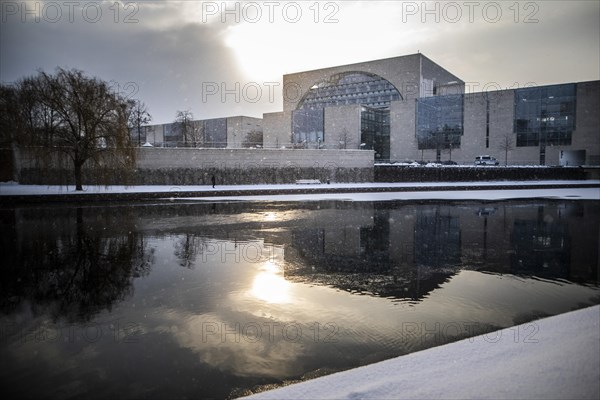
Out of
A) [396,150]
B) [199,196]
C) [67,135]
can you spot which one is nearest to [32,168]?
[67,135]

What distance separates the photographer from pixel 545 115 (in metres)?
56.2

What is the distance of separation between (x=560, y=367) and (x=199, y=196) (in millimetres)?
26293

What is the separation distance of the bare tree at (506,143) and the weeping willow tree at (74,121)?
5150 centimetres

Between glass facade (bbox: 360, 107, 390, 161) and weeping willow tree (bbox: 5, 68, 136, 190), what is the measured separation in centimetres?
4646

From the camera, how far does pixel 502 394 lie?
3566 millimetres

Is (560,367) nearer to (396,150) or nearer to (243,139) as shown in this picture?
(396,150)

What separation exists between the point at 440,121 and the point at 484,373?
212 ft

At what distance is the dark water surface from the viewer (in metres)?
4.37

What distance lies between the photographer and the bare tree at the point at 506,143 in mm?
57963

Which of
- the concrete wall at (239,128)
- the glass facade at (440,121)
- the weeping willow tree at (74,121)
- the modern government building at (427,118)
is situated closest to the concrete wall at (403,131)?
the modern government building at (427,118)

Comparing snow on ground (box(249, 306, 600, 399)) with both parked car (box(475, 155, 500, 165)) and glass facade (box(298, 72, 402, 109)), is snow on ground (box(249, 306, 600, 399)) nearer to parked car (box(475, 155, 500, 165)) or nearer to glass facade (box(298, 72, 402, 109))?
parked car (box(475, 155, 500, 165))

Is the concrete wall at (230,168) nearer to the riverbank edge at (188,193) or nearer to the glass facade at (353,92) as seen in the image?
the riverbank edge at (188,193)

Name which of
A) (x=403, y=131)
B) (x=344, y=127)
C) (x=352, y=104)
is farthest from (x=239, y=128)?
Answer: (x=403, y=131)

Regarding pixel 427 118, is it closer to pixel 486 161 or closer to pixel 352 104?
pixel 352 104
